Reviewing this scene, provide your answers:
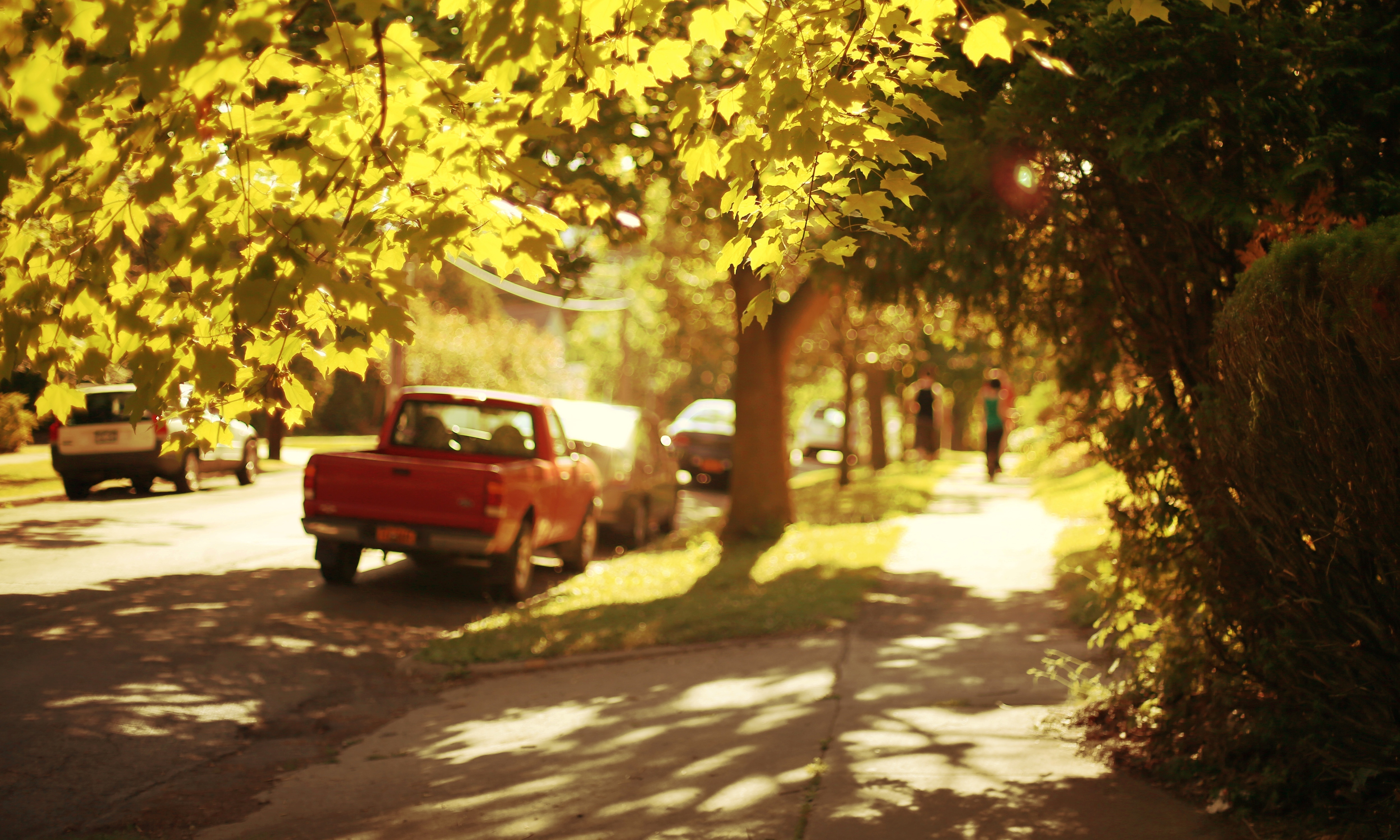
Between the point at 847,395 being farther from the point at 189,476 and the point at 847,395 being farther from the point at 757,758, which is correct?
the point at 757,758

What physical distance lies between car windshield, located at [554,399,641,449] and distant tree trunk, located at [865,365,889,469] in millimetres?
13838

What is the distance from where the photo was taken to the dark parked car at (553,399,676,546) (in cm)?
1516

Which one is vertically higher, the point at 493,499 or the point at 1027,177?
the point at 1027,177

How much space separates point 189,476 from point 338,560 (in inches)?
158

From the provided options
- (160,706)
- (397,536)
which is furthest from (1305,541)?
(397,536)

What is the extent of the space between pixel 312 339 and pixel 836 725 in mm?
3436

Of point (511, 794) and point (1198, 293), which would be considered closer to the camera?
point (511, 794)

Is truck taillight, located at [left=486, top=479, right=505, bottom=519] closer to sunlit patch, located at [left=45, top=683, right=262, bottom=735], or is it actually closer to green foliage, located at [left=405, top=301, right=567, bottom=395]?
sunlit patch, located at [left=45, top=683, right=262, bottom=735]

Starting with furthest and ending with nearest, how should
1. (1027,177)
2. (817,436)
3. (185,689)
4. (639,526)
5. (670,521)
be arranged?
(817,436)
(670,521)
(639,526)
(185,689)
(1027,177)

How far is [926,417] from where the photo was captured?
25.6m

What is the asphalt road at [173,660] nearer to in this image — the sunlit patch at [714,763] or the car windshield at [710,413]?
the sunlit patch at [714,763]

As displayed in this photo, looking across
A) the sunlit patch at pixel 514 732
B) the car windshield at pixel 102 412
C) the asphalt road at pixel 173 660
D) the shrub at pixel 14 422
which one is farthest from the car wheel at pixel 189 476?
the sunlit patch at pixel 514 732

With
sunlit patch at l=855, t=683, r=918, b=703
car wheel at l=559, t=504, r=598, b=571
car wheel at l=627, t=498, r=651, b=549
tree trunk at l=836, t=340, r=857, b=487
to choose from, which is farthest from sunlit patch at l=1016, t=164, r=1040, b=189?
tree trunk at l=836, t=340, r=857, b=487

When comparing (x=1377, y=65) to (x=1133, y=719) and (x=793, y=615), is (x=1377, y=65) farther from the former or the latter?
(x=793, y=615)
